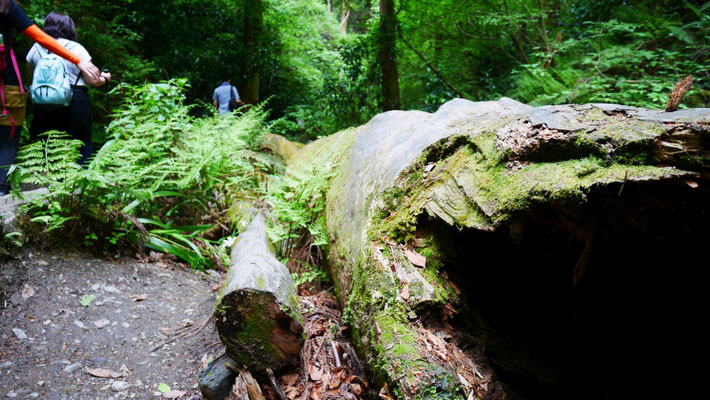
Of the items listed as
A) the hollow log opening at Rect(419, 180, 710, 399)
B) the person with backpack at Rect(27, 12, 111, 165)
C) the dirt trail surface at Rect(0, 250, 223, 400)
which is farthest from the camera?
the person with backpack at Rect(27, 12, 111, 165)

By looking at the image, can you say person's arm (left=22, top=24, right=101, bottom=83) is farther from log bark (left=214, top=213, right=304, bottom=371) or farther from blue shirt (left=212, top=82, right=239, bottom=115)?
blue shirt (left=212, top=82, right=239, bottom=115)

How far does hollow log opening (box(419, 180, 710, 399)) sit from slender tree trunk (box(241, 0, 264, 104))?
36.3 feet

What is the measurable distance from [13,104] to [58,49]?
68 cm

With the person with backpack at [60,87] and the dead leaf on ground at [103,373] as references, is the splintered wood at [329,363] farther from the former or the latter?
the person with backpack at [60,87]

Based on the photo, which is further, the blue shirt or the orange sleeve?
the blue shirt

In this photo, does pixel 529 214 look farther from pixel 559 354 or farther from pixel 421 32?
pixel 421 32

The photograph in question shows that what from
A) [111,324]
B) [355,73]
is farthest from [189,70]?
[111,324]

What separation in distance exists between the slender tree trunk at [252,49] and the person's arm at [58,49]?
8.31 meters

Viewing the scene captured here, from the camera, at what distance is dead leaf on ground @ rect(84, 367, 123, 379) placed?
224 cm

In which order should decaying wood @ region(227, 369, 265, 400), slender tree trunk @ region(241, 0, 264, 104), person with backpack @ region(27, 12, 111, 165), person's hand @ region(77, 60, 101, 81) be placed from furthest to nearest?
slender tree trunk @ region(241, 0, 264, 104)
person's hand @ region(77, 60, 101, 81)
person with backpack @ region(27, 12, 111, 165)
decaying wood @ region(227, 369, 265, 400)

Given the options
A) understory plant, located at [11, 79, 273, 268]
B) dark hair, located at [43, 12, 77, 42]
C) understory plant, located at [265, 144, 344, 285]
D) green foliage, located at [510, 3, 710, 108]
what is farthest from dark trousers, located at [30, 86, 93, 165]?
green foliage, located at [510, 3, 710, 108]

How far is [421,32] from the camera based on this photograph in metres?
9.57

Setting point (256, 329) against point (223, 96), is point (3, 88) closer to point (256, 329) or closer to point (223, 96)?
point (256, 329)

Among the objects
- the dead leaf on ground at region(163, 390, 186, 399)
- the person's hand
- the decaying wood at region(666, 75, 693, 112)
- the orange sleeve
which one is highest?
the decaying wood at region(666, 75, 693, 112)
